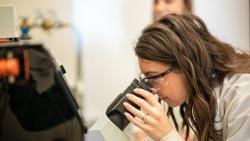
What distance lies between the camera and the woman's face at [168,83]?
121 centimetres

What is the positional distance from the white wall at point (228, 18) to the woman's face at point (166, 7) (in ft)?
0.65

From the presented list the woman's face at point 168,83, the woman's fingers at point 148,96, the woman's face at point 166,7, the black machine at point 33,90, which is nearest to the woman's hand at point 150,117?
the woman's fingers at point 148,96

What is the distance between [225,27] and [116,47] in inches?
33.6

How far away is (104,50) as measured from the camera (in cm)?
298

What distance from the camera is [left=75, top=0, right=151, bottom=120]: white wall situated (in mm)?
2883

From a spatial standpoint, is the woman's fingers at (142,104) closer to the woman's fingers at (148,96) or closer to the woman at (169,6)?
the woman's fingers at (148,96)

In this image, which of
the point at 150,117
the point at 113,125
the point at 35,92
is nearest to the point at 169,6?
the point at 150,117

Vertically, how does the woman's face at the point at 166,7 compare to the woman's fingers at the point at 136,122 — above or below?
above

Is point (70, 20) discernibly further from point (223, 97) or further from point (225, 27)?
point (223, 97)

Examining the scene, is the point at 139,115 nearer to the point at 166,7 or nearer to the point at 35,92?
the point at 35,92

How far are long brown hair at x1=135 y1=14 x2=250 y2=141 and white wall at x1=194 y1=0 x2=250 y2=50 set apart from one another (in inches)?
54.7

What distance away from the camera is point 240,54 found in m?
1.38

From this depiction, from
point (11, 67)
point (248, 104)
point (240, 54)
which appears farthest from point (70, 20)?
point (11, 67)

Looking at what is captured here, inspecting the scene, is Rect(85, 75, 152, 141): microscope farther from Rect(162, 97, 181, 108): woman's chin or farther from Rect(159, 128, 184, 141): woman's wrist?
Rect(162, 97, 181, 108): woman's chin
